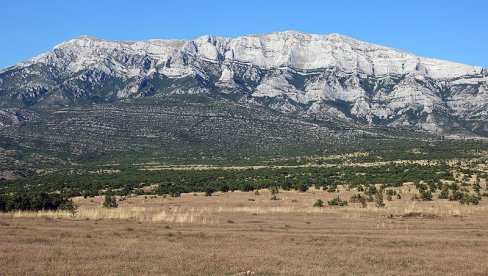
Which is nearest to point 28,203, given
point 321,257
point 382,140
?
point 321,257

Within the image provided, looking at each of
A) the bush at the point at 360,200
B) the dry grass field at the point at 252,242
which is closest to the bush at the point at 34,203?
the dry grass field at the point at 252,242

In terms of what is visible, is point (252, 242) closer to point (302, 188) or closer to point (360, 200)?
point (360, 200)

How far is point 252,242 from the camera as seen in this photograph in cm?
2742

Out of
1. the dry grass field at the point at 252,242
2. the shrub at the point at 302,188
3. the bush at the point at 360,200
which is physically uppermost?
the shrub at the point at 302,188

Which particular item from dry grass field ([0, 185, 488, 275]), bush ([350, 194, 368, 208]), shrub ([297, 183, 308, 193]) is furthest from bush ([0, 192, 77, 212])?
shrub ([297, 183, 308, 193])

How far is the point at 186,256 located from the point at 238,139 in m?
167

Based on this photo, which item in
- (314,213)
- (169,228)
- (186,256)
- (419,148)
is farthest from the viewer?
(419,148)

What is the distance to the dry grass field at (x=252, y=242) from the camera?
20562 millimetres

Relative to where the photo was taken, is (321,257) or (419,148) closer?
(321,257)

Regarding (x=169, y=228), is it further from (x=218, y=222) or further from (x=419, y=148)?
(x=419, y=148)

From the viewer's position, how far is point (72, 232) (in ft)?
98.1

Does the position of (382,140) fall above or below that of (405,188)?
above

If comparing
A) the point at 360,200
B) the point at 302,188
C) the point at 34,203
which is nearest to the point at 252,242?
the point at 34,203

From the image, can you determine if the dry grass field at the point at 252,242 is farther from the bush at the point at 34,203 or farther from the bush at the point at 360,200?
the bush at the point at 34,203
